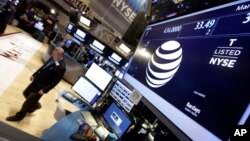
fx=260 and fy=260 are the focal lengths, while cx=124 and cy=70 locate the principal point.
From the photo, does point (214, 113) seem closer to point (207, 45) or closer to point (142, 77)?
point (207, 45)

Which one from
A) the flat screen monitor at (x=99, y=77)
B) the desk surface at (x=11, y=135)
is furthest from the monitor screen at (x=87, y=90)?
the desk surface at (x=11, y=135)

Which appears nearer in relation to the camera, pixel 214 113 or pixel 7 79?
pixel 214 113

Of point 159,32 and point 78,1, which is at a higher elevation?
point 78,1

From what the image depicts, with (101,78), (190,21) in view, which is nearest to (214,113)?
(190,21)

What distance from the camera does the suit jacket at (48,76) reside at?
5332 mm

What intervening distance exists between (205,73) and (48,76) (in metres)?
4.38

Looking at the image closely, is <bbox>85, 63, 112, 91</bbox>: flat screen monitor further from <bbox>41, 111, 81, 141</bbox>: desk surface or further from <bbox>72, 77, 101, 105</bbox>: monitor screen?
<bbox>41, 111, 81, 141</bbox>: desk surface

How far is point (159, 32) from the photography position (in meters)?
2.63

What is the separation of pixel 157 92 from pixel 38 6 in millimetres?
22527

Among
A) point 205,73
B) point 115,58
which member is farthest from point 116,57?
point 205,73

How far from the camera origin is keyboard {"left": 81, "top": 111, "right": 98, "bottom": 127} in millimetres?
3135

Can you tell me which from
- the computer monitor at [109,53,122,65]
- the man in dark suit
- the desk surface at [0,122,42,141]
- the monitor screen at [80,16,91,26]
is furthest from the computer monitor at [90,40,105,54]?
the desk surface at [0,122,42,141]

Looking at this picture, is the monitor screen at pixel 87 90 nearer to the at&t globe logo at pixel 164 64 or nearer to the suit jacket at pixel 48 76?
the suit jacket at pixel 48 76

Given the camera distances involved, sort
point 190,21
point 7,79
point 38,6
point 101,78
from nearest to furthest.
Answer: point 190,21
point 101,78
point 7,79
point 38,6
